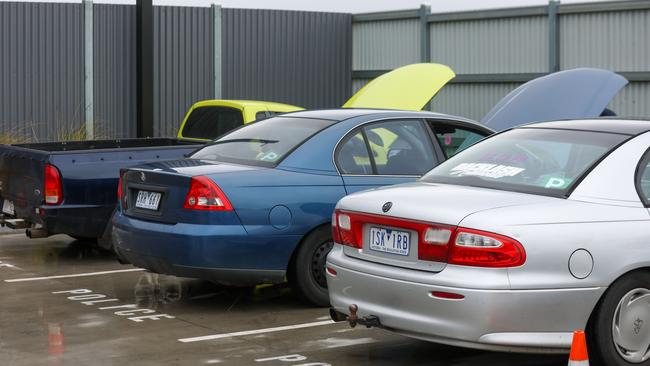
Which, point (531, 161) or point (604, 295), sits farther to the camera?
point (531, 161)

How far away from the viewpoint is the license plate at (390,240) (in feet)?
19.7

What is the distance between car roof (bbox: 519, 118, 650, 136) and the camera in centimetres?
651

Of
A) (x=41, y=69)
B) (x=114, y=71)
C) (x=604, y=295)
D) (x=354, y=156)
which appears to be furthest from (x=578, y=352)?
(x=114, y=71)

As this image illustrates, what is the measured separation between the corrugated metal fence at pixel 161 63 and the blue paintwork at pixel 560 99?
953 cm

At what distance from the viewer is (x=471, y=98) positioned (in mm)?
21531

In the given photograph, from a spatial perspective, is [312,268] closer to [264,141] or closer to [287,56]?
[264,141]

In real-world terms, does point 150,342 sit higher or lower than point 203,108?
lower

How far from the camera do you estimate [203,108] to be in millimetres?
14195

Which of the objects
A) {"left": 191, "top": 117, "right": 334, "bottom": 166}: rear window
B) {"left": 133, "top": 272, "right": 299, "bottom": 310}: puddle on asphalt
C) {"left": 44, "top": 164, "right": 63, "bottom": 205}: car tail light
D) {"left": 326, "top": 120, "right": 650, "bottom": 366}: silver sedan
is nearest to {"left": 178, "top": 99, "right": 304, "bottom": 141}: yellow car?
{"left": 44, "top": 164, "right": 63, "bottom": 205}: car tail light

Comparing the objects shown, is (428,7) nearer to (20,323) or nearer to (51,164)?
(51,164)

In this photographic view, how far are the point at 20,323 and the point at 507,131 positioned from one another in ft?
11.8

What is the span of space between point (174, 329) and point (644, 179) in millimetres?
3271

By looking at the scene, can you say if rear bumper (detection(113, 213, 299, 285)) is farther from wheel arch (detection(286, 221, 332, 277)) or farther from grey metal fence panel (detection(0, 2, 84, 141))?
grey metal fence panel (detection(0, 2, 84, 141))

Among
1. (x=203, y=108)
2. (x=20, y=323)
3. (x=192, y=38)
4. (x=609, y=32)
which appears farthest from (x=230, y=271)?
(x=192, y=38)
